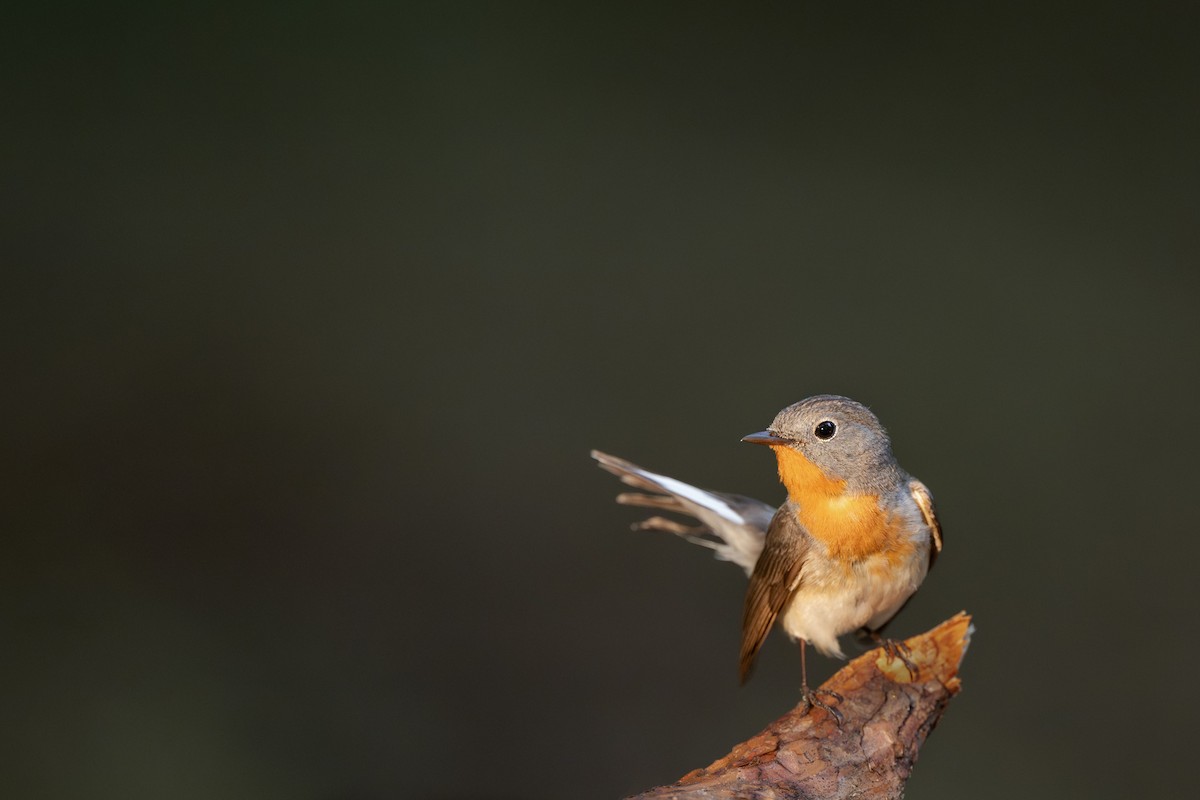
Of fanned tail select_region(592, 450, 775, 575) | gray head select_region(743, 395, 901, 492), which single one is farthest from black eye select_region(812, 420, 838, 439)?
fanned tail select_region(592, 450, 775, 575)

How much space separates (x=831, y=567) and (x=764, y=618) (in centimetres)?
21

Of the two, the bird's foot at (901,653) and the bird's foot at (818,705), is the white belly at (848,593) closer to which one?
the bird's foot at (901,653)

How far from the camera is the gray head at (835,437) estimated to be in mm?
2131

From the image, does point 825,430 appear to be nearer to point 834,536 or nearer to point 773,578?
point 834,536

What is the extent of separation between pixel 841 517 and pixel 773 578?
22 centimetres

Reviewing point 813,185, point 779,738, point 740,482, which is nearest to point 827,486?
point 779,738

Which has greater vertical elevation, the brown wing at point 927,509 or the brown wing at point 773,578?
the brown wing at point 927,509

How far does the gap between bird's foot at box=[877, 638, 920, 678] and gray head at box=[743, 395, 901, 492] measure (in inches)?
15.3

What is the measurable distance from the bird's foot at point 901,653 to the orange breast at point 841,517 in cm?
23

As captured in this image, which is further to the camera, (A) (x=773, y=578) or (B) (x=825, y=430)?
(A) (x=773, y=578)

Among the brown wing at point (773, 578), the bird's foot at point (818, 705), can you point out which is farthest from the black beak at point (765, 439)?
the bird's foot at point (818, 705)

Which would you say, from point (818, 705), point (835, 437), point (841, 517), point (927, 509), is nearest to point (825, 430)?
point (835, 437)

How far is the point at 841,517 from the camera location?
7.25 ft

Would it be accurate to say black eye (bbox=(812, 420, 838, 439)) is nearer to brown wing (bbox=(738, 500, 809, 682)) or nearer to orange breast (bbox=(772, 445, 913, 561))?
orange breast (bbox=(772, 445, 913, 561))
